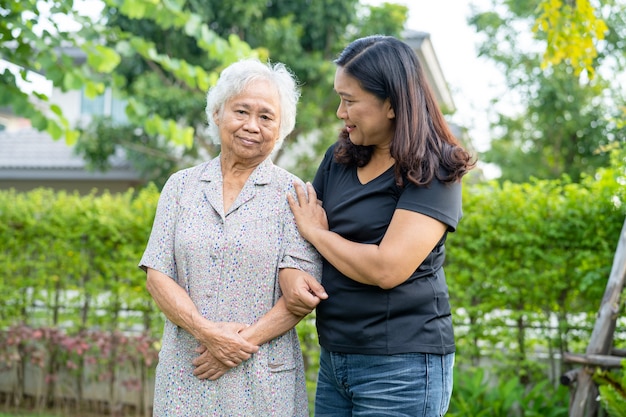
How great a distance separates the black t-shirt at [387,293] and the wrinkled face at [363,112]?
0.42 ft

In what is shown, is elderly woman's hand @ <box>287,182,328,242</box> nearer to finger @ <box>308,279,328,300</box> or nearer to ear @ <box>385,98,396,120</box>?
finger @ <box>308,279,328,300</box>

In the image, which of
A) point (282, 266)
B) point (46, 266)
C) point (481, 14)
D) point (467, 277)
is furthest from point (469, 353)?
point (481, 14)

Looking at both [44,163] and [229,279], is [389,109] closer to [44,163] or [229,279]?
[229,279]

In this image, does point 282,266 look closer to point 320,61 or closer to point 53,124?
point 53,124

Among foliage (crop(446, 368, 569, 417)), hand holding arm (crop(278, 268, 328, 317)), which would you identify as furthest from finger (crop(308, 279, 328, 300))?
foliage (crop(446, 368, 569, 417))

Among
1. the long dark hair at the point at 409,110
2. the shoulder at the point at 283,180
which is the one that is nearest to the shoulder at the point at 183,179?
the shoulder at the point at 283,180

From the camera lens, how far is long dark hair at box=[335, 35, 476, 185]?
7.45ft

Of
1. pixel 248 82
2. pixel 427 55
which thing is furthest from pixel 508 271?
pixel 427 55

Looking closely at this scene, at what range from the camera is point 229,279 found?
251 cm

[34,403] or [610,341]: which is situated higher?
[610,341]

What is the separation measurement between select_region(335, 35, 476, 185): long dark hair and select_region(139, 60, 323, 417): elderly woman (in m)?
0.39

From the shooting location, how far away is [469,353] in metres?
5.31

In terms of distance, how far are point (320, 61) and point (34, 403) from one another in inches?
270

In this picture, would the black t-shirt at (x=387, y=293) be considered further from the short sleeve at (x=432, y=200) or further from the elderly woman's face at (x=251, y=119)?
the elderly woman's face at (x=251, y=119)
